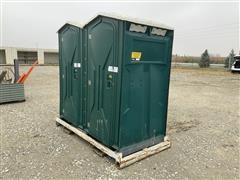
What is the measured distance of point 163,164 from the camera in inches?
115

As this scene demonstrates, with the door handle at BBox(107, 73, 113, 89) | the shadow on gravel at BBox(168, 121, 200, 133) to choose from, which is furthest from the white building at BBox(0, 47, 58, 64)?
the door handle at BBox(107, 73, 113, 89)

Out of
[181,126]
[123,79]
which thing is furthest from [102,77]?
[181,126]

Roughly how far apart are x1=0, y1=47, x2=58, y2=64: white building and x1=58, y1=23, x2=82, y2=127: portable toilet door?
4292 cm

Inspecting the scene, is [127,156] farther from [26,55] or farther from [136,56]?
[26,55]

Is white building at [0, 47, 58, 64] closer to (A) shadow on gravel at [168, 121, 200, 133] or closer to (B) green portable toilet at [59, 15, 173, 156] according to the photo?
(A) shadow on gravel at [168, 121, 200, 133]

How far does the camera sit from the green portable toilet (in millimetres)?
2646

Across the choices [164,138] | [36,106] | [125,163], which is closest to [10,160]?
[125,163]

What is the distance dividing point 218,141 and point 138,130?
6.04ft

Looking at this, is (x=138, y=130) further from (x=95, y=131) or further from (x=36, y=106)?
(x=36, y=106)

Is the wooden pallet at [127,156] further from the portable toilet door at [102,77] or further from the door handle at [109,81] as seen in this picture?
the door handle at [109,81]

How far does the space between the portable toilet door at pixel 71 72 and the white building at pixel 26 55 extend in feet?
141

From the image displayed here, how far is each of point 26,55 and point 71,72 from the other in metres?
48.1

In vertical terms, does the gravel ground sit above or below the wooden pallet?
below

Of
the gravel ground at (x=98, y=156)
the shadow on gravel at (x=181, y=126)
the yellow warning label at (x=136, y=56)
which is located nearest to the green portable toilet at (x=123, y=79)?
the yellow warning label at (x=136, y=56)
